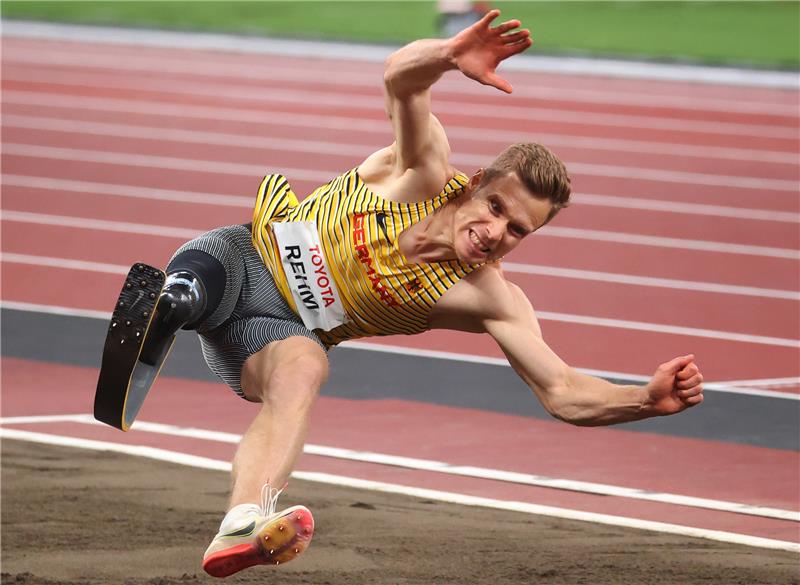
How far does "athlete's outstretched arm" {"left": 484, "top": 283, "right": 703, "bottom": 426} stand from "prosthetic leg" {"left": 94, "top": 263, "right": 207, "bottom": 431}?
955 mm

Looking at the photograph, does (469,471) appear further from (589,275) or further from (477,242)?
(589,275)

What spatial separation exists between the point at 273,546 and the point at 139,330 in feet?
2.61

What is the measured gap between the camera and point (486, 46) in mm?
4633

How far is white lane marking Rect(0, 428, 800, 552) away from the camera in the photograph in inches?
253

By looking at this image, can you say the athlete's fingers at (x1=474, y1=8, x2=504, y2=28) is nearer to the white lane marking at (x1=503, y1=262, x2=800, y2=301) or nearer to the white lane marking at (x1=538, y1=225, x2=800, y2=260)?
the white lane marking at (x1=503, y1=262, x2=800, y2=301)

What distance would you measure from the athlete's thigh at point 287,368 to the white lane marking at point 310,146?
10187 millimetres

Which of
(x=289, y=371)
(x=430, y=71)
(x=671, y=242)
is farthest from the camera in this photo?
(x=671, y=242)

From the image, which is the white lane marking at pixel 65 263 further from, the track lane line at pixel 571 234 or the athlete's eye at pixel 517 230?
the athlete's eye at pixel 517 230

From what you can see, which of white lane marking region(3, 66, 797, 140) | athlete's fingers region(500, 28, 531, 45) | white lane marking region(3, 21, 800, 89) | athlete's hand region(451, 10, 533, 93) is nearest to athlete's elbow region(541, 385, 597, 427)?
athlete's hand region(451, 10, 533, 93)

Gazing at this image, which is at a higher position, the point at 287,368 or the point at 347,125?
the point at 287,368

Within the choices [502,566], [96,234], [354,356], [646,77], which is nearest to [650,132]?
[646,77]

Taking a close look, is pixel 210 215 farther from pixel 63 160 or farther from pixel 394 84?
pixel 394 84

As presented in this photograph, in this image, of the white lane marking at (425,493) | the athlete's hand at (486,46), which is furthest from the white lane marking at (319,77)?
the athlete's hand at (486,46)

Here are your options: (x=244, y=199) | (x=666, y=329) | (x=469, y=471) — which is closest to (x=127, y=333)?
(x=469, y=471)
